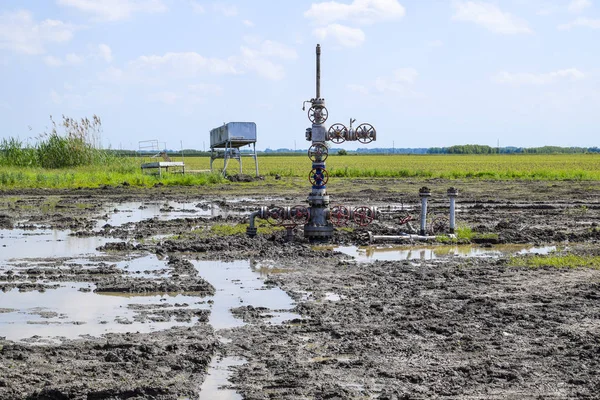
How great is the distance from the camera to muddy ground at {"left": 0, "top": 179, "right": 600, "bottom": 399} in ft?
20.1

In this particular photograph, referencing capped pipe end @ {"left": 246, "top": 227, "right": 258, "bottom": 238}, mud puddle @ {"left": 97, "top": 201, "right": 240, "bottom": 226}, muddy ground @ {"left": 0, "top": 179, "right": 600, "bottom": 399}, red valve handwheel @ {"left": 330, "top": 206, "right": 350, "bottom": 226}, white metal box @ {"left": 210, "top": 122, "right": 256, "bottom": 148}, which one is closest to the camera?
muddy ground @ {"left": 0, "top": 179, "right": 600, "bottom": 399}

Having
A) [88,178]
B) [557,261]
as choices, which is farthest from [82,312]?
[88,178]

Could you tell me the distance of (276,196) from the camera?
28.5 m

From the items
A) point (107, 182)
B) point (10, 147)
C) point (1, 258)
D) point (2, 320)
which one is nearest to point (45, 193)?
point (107, 182)

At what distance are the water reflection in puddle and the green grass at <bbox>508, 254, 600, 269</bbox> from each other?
852 millimetres

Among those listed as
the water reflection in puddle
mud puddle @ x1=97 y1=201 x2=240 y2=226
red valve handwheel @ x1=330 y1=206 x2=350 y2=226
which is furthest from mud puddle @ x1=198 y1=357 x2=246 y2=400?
mud puddle @ x1=97 y1=201 x2=240 y2=226

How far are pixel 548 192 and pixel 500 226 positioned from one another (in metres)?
13.8

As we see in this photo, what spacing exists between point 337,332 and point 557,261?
6.22 meters

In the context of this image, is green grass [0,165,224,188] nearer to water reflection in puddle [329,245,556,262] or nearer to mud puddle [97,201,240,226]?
mud puddle [97,201,240,226]

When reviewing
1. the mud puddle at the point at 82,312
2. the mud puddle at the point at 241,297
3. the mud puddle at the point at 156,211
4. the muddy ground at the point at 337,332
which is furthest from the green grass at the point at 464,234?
the mud puddle at the point at 82,312

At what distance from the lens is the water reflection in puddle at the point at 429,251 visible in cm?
1363

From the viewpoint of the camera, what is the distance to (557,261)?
495 inches

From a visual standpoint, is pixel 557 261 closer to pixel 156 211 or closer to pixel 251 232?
pixel 251 232

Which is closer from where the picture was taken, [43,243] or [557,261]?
[557,261]
